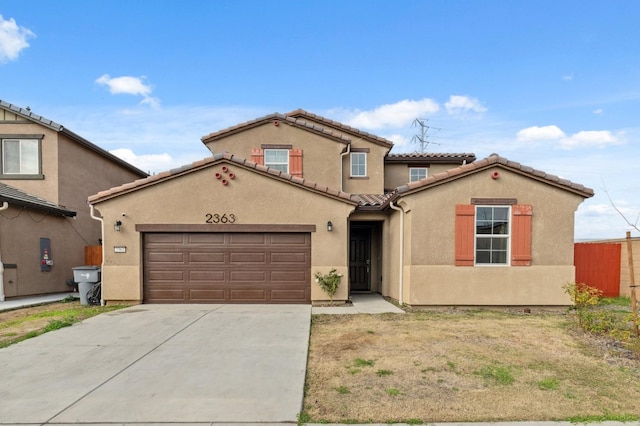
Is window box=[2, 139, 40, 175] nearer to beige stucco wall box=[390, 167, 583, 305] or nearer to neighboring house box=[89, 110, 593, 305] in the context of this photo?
neighboring house box=[89, 110, 593, 305]

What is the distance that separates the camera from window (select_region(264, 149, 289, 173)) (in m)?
13.2

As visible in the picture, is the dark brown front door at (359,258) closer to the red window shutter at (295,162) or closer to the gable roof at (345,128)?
the red window shutter at (295,162)

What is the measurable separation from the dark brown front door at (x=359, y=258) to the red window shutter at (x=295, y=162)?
9.72 ft

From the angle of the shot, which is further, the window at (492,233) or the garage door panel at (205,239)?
the garage door panel at (205,239)

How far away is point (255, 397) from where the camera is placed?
4086 mm

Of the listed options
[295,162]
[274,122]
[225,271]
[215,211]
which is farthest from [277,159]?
[225,271]

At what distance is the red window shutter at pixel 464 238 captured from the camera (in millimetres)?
9195

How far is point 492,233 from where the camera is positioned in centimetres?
937

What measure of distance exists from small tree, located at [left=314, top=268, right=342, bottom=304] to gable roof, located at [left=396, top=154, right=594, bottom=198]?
289cm

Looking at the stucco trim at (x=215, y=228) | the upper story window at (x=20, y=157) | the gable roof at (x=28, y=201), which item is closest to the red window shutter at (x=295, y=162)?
the stucco trim at (x=215, y=228)

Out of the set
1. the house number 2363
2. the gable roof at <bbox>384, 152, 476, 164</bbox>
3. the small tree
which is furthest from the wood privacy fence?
the gable roof at <bbox>384, 152, 476, 164</bbox>

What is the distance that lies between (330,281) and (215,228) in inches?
143

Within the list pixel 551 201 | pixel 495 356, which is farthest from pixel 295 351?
pixel 551 201

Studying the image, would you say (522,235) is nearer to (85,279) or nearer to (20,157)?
(85,279)
